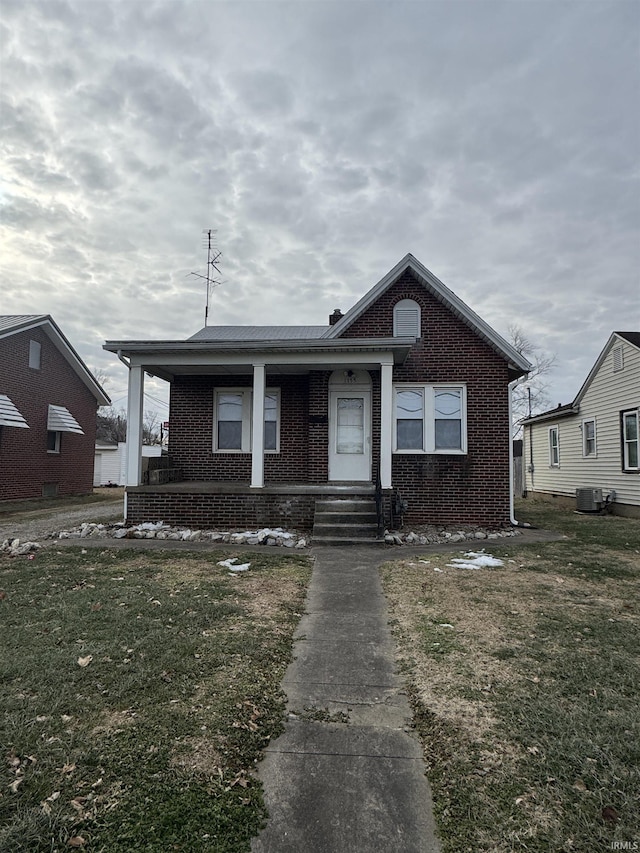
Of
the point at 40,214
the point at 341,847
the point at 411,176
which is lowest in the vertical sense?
the point at 341,847

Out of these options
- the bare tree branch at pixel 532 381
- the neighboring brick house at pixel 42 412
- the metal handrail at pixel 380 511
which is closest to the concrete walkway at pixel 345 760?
the metal handrail at pixel 380 511

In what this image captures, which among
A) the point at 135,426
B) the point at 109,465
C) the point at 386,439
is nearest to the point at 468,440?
the point at 386,439

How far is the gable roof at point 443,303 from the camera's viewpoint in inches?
412

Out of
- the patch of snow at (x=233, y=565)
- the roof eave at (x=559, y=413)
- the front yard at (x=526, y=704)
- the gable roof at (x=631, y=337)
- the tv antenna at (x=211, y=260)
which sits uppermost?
the tv antenna at (x=211, y=260)

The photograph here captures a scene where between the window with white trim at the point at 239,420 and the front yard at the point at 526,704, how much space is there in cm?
622

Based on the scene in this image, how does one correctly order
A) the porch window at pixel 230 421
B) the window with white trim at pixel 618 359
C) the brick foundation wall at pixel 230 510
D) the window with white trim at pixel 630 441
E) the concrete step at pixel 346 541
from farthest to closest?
the window with white trim at pixel 618 359 → the window with white trim at pixel 630 441 → the porch window at pixel 230 421 → the brick foundation wall at pixel 230 510 → the concrete step at pixel 346 541

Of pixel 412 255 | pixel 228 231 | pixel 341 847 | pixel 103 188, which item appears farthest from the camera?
pixel 228 231

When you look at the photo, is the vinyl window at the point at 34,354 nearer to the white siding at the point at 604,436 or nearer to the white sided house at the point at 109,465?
the white sided house at the point at 109,465

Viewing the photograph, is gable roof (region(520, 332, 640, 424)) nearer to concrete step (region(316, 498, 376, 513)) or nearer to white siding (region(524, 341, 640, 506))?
white siding (region(524, 341, 640, 506))

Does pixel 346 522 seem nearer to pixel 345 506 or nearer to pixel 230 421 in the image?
pixel 345 506

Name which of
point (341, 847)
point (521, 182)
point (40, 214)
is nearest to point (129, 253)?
point (40, 214)

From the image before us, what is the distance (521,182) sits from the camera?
1290cm

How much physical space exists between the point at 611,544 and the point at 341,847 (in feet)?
30.0

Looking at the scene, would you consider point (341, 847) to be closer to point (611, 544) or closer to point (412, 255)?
point (611, 544)
